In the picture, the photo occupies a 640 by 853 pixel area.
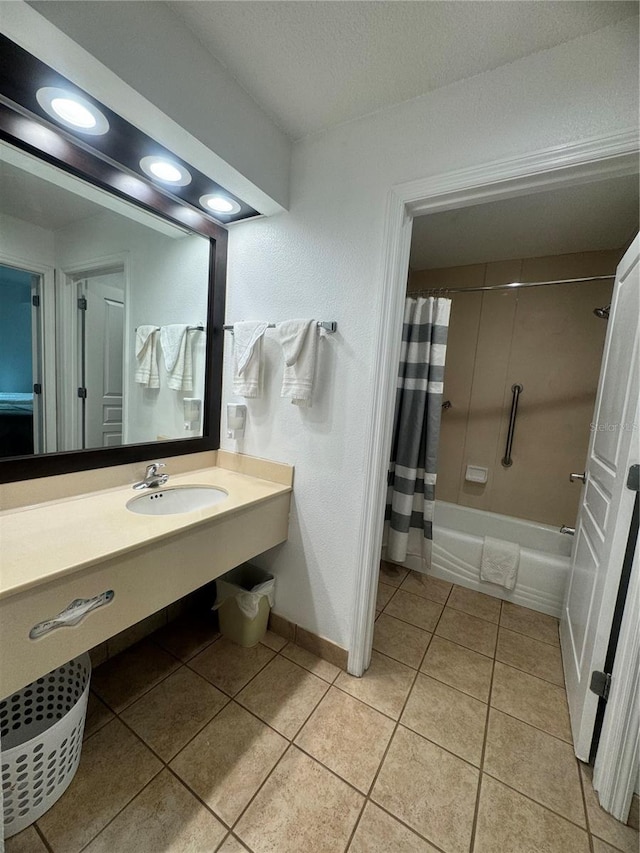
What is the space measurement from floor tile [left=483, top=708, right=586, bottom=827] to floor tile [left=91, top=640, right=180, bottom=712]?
4.27 ft

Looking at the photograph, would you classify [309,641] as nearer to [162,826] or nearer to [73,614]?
[162,826]

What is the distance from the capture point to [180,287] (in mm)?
1638

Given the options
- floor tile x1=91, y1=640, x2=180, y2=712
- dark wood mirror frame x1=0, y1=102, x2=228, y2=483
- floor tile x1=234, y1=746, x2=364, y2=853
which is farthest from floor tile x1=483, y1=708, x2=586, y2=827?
dark wood mirror frame x1=0, y1=102, x2=228, y2=483

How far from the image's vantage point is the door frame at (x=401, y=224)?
39.3 inches

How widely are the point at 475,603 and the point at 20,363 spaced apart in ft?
8.39

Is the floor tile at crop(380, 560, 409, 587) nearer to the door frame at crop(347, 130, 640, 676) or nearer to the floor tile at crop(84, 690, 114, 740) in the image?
the door frame at crop(347, 130, 640, 676)

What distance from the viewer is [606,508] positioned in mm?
1205

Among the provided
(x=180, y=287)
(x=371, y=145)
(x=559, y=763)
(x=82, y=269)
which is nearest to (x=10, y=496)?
(x=82, y=269)

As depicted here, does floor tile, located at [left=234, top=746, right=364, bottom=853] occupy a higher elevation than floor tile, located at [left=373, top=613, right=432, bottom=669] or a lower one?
higher

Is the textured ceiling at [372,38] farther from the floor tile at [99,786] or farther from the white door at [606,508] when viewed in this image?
the floor tile at [99,786]

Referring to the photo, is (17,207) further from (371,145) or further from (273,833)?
(273,833)

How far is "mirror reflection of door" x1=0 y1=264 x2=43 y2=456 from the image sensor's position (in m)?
1.12

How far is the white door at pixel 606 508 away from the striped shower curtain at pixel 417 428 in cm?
76

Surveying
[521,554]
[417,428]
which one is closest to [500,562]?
[521,554]
